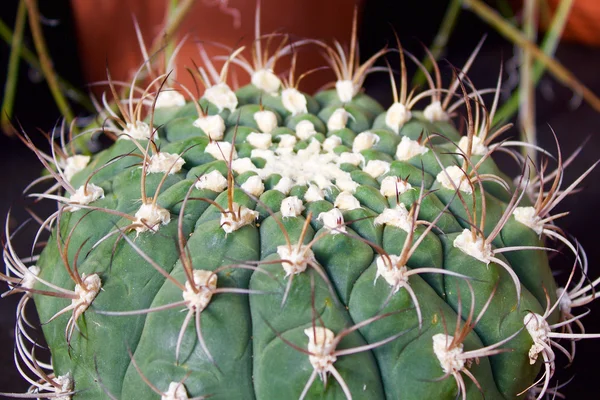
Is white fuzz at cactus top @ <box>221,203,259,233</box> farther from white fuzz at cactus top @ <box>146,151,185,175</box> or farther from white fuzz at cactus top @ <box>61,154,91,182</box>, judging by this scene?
white fuzz at cactus top @ <box>61,154,91,182</box>

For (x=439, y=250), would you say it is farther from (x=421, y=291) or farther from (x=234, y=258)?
(x=234, y=258)

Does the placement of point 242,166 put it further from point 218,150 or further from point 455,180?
point 455,180

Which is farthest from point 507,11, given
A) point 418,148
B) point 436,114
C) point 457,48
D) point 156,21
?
point 418,148

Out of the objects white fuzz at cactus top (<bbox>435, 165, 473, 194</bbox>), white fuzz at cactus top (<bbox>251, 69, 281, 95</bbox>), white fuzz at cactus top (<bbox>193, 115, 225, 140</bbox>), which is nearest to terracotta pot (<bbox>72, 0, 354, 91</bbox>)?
white fuzz at cactus top (<bbox>251, 69, 281, 95</bbox>)

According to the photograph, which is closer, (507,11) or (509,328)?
(509,328)

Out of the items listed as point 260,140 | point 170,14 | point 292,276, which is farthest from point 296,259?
point 170,14

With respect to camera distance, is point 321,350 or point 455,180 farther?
point 455,180
